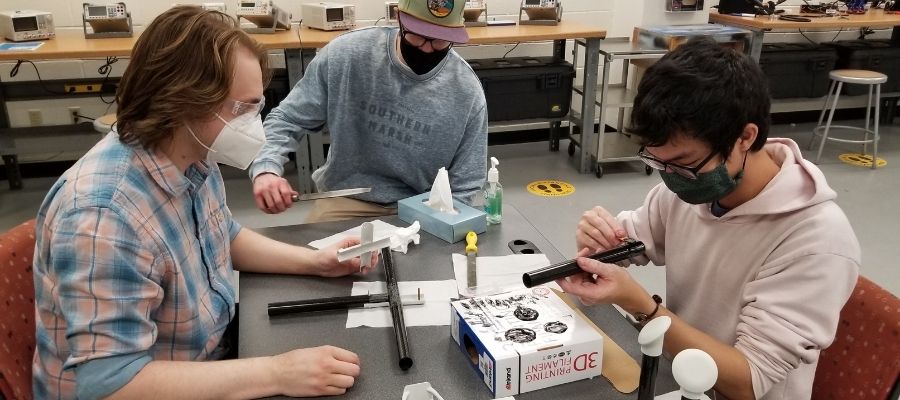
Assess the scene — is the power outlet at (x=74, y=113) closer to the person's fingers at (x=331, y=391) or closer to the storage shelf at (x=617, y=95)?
the storage shelf at (x=617, y=95)

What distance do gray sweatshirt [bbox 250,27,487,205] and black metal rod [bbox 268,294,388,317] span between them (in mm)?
646

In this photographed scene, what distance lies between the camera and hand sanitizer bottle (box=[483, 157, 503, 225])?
1646 millimetres

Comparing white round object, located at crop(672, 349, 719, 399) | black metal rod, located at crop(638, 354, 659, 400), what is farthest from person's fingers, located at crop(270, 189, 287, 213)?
white round object, located at crop(672, 349, 719, 399)

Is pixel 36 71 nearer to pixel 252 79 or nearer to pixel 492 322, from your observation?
pixel 252 79

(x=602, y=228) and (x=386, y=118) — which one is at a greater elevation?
(x=386, y=118)

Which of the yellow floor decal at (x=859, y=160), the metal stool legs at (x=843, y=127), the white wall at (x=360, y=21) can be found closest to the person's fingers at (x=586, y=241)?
the white wall at (x=360, y=21)

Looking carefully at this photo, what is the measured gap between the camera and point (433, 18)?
1.76 meters

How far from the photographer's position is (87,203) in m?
0.95

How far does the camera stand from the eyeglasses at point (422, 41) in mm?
1800

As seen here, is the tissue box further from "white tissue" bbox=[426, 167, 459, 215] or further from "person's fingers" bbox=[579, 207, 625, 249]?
"person's fingers" bbox=[579, 207, 625, 249]

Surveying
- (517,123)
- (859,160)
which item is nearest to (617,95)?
(517,123)

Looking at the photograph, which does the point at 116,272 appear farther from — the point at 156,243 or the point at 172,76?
the point at 172,76

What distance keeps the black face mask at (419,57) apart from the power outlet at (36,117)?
9.89 ft

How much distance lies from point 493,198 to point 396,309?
0.52m
